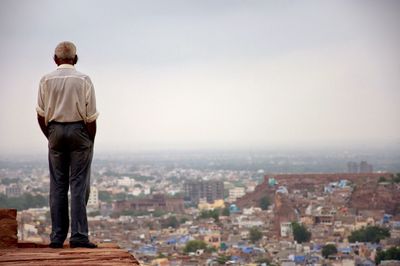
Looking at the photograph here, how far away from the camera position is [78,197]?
438 cm

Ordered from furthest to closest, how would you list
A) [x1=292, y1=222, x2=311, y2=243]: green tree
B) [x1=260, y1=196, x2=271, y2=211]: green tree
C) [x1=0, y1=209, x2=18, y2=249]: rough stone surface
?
[x1=260, y1=196, x2=271, y2=211]: green tree < [x1=292, y1=222, x2=311, y2=243]: green tree < [x1=0, y1=209, x2=18, y2=249]: rough stone surface

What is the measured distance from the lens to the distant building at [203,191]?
45906 mm

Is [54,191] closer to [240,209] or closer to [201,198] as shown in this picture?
[240,209]

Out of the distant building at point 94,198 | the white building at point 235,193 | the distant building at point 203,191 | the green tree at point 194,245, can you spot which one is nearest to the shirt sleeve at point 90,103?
the green tree at point 194,245

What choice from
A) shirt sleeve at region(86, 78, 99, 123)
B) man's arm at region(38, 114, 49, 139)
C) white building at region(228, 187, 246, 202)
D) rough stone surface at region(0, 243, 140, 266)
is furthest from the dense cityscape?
rough stone surface at region(0, 243, 140, 266)

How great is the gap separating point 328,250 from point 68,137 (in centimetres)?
2597

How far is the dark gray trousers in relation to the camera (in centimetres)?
436

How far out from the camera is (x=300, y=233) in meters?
33.3

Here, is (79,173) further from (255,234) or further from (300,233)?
(255,234)

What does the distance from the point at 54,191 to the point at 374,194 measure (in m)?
31.9

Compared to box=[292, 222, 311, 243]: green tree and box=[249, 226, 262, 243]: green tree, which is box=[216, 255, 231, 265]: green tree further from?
box=[249, 226, 262, 243]: green tree

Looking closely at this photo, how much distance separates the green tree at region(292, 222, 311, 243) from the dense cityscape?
0.04 metres

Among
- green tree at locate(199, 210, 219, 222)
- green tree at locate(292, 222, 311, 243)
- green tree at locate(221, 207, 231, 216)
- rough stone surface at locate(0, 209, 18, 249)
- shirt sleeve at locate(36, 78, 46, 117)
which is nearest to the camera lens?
rough stone surface at locate(0, 209, 18, 249)

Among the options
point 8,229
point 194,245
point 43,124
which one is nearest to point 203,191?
point 194,245
